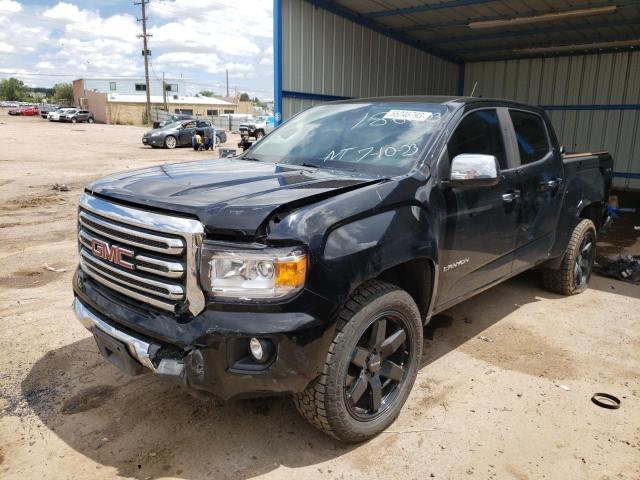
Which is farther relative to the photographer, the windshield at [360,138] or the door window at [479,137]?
the door window at [479,137]

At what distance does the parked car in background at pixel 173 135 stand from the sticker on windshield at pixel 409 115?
70.6 feet

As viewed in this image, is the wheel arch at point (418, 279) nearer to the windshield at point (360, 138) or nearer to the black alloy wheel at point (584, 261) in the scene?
the windshield at point (360, 138)

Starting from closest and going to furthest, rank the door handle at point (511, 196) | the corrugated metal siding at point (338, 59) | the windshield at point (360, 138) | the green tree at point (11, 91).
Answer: the windshield at point (360, 138) < the door handle at point (511, 196) < the corrugated metal siding at point (338, 59) < the green tree at point (11, 91)

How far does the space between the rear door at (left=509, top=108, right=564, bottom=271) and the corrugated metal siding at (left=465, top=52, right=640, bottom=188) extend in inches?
476

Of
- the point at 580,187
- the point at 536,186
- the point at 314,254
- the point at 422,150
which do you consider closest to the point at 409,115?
the point at 422,150

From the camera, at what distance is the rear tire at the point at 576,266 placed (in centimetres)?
510

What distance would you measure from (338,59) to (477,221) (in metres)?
8.60

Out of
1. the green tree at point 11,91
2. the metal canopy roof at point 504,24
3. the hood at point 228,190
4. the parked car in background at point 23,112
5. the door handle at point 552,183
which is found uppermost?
the green tree at point 11,91

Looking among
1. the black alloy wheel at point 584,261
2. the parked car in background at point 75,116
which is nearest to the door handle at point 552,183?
the black alloy wheel at point 584,261

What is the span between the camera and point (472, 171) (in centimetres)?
309


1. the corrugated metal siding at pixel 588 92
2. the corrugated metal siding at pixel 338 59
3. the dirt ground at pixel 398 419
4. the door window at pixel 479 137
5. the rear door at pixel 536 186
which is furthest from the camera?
the corrugated metal siding at pixel 588 92

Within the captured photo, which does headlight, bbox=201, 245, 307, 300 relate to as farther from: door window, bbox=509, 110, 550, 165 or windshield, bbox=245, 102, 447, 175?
door window, bbox=509, 110, 550, 165

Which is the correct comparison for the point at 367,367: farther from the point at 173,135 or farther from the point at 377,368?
the point at 173,135

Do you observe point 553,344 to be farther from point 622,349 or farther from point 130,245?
point 130,245
